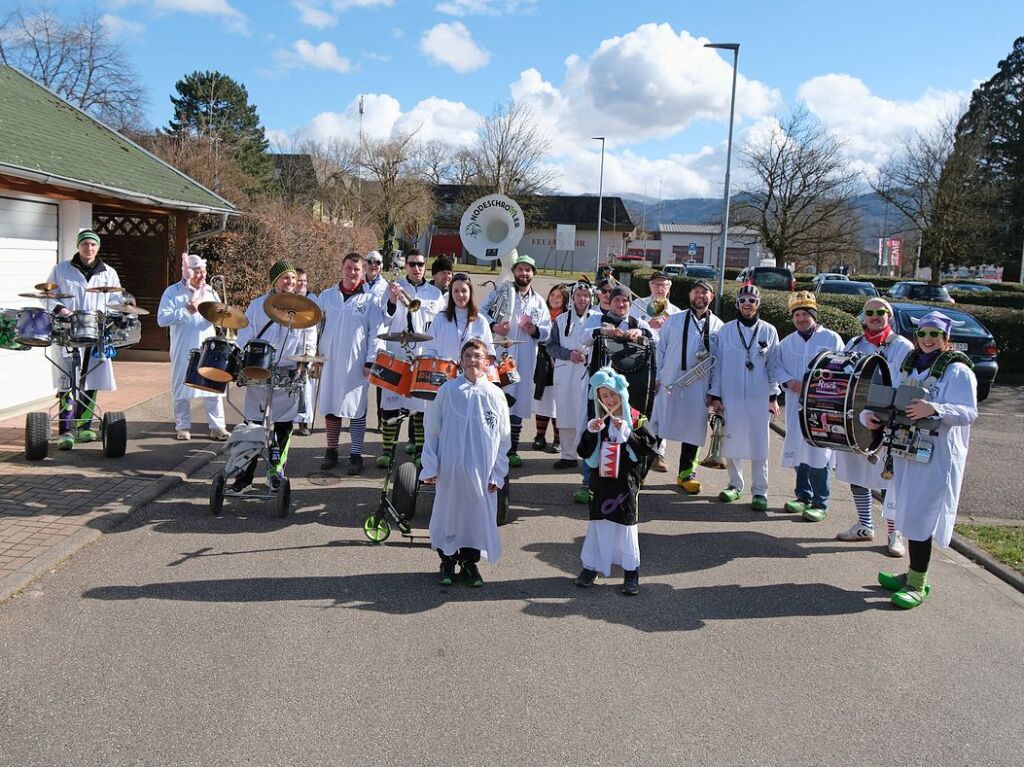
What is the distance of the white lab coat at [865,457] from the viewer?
6.72 m

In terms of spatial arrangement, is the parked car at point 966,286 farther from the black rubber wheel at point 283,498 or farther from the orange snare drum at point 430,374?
the black rubber wheel at point 283,498

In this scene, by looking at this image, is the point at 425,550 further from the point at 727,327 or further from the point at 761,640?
the point at 727,327

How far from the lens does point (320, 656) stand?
15.1 feet

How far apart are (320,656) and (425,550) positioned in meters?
1.86

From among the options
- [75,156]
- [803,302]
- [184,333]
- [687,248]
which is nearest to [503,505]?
[803,302]

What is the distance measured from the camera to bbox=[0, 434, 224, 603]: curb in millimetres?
5363

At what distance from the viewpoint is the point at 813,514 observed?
25.0 feet

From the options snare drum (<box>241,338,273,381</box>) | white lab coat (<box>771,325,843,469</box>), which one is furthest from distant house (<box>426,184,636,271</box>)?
snare drum (<box>241,338,273,381</box>)

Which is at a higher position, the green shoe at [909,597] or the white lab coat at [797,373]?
the white lab coat at [797,373]

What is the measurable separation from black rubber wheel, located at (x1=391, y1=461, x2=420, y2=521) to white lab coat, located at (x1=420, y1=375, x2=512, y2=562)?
752 millimetres

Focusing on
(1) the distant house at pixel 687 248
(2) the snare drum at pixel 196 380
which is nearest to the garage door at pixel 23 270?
(2) the snare drum at pixel 196 380

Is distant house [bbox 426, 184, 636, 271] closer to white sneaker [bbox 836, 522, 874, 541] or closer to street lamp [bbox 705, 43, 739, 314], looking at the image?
street lamp [bbox 705, 43, 739, 314]

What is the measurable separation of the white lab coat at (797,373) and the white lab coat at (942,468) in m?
1.94

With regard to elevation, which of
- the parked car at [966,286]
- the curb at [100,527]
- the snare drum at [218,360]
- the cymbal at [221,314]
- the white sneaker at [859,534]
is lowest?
the curb at [100,527]
